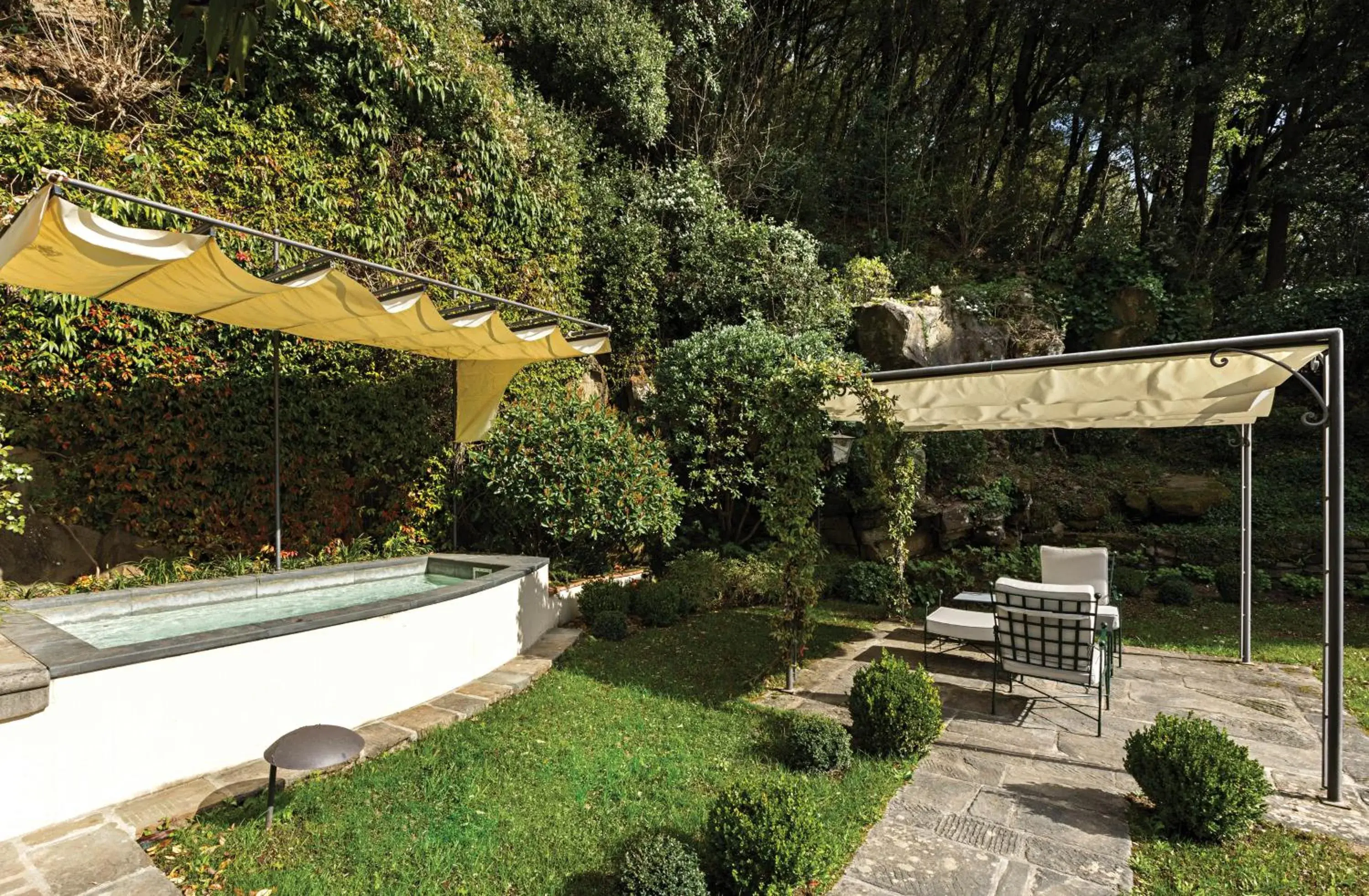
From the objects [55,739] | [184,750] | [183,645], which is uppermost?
[183,645]

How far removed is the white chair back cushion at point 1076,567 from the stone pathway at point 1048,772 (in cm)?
81

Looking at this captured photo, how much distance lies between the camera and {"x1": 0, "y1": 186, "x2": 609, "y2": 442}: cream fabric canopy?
3465 mm

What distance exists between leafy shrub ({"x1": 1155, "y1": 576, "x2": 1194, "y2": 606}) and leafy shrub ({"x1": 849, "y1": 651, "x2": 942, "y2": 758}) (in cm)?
622

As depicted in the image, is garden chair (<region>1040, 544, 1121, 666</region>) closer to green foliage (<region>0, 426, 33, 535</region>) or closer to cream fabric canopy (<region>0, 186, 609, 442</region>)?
cream fabric canopy (<region>0, 186, 609, 442</region>)

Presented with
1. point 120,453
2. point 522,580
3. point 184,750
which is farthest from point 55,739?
point 120,453

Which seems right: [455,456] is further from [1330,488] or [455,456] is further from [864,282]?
[1330,488]

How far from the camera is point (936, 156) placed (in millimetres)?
14820

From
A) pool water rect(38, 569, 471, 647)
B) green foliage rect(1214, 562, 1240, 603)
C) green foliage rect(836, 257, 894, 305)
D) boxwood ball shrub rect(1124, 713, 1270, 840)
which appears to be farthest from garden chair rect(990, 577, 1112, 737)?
green foliage rect(836, 257, 894, 305)

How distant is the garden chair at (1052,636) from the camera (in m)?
4.51

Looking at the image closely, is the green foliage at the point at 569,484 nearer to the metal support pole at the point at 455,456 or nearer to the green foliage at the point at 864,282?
the metal support pole at the point at 455,456

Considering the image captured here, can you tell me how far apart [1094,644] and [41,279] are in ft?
24.4

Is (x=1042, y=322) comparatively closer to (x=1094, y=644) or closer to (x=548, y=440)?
(x=1094, y=644)

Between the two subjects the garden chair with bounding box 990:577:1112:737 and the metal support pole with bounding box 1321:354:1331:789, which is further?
the garden chair with bounding box 990:577:1112:737

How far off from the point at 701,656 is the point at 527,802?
2779 mm
